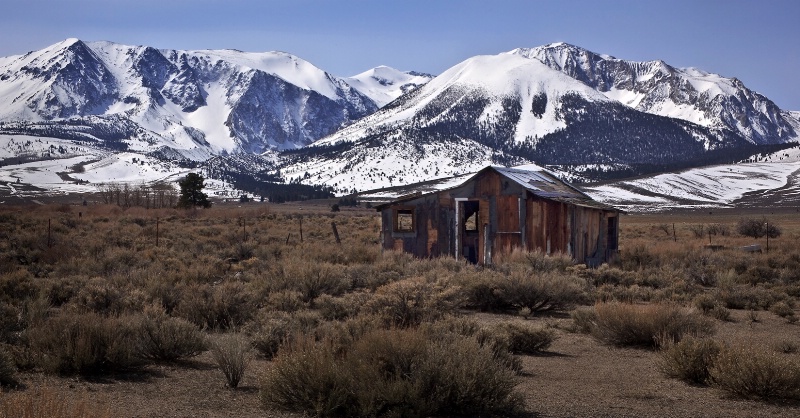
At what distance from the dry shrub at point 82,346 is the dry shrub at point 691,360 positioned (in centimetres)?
576

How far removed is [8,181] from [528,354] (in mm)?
151958

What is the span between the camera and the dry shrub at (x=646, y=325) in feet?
34.1

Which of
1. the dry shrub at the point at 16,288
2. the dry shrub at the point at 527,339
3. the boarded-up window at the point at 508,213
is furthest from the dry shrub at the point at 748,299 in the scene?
the dry shrub at the point at 16,288

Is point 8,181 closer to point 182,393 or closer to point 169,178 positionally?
point 169,178

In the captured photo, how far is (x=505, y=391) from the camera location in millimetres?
6984

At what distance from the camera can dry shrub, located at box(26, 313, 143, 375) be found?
817 centimetres

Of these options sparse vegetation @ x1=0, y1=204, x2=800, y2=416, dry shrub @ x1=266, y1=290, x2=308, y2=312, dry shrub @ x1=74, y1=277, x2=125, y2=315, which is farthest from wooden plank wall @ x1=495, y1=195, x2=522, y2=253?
dry shrub @ x1=74, y1=277, x2=125, y2=315

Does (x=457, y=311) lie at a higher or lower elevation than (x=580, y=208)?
lower

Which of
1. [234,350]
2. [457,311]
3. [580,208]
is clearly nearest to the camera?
[234,350]

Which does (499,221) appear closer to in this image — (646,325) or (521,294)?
(521,294)

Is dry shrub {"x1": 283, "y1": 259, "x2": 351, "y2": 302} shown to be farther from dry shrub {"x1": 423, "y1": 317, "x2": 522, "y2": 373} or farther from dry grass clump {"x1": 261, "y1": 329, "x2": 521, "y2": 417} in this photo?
dry grass clump {"x1": 261, "y1": 329, "x2": 521, "y2": 417}

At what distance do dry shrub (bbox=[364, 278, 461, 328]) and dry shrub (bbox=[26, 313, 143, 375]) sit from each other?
3293mm

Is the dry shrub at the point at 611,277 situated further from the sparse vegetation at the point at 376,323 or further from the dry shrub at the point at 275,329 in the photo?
the dry shrub at the point at 275,329

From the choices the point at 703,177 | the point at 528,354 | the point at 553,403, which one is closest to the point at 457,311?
the point at 528,354
